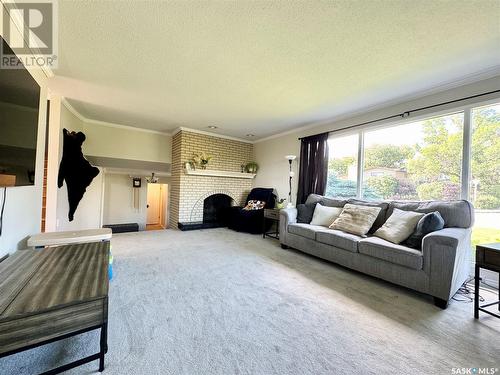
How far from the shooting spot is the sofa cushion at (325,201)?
3516mm

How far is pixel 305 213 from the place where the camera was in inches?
146

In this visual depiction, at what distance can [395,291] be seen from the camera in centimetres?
222

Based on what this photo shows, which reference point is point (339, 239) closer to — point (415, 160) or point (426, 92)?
point (415, 160)

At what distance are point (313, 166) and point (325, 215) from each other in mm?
1133

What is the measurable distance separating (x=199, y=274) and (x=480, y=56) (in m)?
3.64

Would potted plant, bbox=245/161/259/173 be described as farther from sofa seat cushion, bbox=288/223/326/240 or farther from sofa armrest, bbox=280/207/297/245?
sofa seat cushion, bbox=288/223/326/240

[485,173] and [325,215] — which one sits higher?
[485,173]

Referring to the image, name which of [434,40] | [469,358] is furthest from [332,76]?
[469,358]

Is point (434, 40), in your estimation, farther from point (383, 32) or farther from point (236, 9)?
point (236, 9)

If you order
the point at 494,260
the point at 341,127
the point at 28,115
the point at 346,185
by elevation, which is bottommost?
the point at 494,260

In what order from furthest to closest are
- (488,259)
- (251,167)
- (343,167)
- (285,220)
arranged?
(251,167)
(343,167)
(285,220)
(488,259)

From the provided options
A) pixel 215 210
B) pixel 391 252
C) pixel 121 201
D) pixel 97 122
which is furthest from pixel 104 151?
pixel 391 252

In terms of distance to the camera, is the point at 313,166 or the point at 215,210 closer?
the point at 313,166

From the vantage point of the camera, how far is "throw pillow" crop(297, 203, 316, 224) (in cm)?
368
